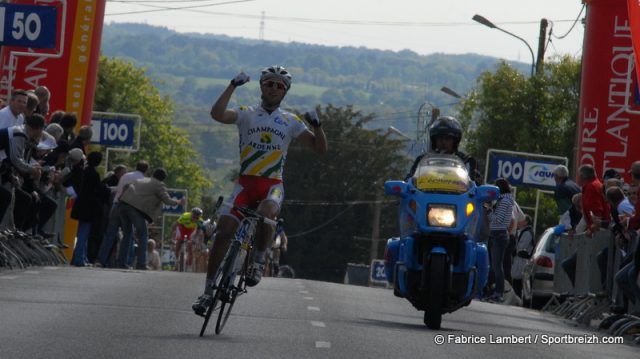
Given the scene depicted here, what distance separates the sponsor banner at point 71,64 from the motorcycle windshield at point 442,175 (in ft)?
57.3

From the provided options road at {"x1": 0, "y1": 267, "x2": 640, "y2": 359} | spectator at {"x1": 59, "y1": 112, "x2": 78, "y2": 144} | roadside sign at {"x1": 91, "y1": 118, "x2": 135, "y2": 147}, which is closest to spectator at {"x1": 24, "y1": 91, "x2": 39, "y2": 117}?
road at {"x1": 0, "y1": 267, "x2": 640, "y2": 359}

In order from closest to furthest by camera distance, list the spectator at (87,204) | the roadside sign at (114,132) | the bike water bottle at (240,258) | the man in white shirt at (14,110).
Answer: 1. the bike water bottle at (240,258)
2. the man in white shirt at (14,110)
3. the spectator at (87,204)
4. the roadside sign at (114,132)

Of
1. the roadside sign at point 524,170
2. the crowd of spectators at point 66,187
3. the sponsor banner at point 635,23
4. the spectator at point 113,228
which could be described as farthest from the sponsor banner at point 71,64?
the sponsor banner at point 635,23

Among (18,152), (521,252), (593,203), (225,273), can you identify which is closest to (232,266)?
(225,273)

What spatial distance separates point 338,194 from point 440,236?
77985 millimetres

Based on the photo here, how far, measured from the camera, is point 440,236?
14.9m

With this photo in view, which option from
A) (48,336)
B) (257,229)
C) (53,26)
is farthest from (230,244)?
(53,26)

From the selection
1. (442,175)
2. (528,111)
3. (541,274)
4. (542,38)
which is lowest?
(541,274)

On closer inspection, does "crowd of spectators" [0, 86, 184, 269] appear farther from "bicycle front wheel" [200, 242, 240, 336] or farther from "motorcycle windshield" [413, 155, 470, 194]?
"bicycle front wheel" [200, 242, 240, 336]

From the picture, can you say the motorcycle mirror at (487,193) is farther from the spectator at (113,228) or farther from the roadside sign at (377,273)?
the roadside sign at (377,273)

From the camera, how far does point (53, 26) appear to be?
2655 centimetres

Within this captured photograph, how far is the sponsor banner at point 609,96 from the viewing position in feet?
102

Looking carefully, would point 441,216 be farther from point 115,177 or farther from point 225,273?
point 115,177

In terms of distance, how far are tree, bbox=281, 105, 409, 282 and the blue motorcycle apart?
240ft
